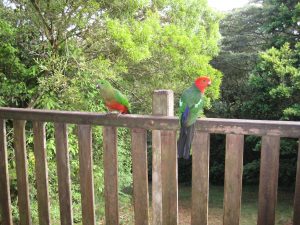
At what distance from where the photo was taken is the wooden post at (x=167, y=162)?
5.40 ft

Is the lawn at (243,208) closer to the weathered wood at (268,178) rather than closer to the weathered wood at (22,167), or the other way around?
the weathered wood at (22,167)

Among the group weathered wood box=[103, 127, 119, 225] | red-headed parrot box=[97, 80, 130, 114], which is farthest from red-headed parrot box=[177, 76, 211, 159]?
red-headed parrot box=[97, 80, 130, 114]

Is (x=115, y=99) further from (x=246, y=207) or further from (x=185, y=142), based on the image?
(x=246, y=207)

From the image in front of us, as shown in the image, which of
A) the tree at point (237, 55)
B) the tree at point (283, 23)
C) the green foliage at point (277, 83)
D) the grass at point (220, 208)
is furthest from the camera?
the tree at point (237, 55)

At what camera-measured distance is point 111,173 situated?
178 centimetres

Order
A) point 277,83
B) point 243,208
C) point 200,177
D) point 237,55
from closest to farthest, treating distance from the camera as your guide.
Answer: point 200,177
point 277,83
point 243,208
point 237,55

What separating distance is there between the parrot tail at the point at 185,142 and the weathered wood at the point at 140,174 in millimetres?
231

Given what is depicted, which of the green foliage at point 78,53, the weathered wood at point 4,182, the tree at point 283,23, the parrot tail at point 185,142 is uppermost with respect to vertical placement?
the tree at point 283,23

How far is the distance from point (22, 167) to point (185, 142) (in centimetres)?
104

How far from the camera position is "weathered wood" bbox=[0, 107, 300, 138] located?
4.74 ft

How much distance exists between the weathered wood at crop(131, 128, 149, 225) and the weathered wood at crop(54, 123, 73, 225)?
1.32 feet

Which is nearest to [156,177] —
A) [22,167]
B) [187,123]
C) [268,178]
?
[187,123]

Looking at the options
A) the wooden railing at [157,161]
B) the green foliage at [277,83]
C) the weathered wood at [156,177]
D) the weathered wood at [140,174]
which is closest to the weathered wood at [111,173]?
the wooden railing at [157,161]

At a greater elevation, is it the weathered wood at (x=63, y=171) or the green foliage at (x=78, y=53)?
the green foliage at (x=78, y=53)
